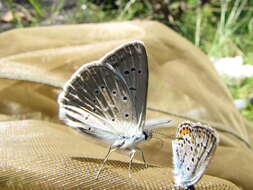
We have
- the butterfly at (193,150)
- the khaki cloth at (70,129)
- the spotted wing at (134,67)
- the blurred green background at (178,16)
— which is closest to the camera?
the butterfly at (193,150)

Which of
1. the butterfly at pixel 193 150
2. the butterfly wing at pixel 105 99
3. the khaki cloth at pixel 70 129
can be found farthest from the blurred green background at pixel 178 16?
the butterfly at pixel 193 150

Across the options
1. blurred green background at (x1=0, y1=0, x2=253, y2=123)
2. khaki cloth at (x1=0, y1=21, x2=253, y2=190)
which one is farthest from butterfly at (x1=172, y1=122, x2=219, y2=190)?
blurred green background at (x1=0, y1=0, x2=253, y2=123)

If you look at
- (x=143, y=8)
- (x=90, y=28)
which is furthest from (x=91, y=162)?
(x=143, y=8)

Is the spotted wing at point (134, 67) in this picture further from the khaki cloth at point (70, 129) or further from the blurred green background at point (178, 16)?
the blurred green background at point (178, 16)

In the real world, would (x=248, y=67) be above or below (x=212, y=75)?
below

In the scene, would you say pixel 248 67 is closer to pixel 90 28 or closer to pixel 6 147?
pixel 90 28

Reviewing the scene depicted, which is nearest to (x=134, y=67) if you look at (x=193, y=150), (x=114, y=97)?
(x=114, y=97)
